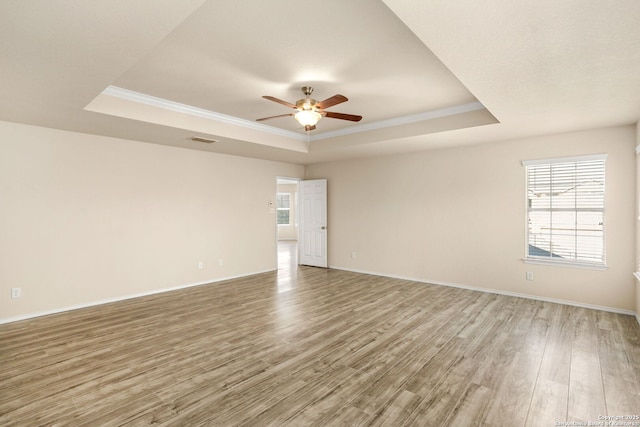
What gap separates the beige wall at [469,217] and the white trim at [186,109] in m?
2.21

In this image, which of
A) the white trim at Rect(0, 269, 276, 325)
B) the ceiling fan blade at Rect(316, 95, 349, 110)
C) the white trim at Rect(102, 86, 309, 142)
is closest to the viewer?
the ceiling fan blade at Rect(316, 95, 349, 110)

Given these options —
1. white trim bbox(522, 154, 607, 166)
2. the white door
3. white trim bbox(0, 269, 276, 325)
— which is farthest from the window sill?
white trim bbox(0, 269, 276, 325)

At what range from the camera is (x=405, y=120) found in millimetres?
4953

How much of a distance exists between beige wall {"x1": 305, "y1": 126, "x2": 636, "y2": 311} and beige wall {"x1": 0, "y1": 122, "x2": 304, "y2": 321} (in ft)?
7.43

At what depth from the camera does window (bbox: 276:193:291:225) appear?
13.5m

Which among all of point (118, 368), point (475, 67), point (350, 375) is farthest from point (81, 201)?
point (475, 67)

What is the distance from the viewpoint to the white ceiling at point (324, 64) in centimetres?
184

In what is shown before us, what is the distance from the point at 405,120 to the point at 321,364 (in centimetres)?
373

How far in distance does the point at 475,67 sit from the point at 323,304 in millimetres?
3498

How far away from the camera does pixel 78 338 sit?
3.49 meters

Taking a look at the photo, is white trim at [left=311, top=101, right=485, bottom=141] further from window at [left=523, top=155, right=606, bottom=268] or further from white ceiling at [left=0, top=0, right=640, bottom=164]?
window at [left=523, top=155, right=606, bottom=268]

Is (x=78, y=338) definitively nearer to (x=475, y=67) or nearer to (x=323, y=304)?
(x=323, y=304)

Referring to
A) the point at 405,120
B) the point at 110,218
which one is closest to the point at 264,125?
the point at 405,120

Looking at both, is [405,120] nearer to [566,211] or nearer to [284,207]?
[566,211]
